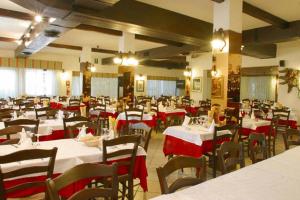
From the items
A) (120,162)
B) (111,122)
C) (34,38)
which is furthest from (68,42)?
(120,162)

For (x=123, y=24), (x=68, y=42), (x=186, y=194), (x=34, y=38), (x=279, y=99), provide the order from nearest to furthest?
(x=186, y=194) → (x=123, y=24) → (x=34, y=38) → (x=279, y=99) → (x=68, y=42)

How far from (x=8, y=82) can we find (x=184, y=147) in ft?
38.2

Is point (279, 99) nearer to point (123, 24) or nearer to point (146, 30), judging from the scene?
point (146, 30)

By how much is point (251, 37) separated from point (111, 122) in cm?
680

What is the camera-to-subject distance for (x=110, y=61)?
51.4ft

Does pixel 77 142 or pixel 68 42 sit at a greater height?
pixel 68 42

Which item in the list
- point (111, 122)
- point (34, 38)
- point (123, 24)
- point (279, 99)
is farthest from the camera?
point (279, 99)

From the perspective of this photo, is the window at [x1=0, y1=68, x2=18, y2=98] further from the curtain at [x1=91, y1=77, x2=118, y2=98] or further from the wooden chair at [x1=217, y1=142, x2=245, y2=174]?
the wooden chair at [x1=217, y1=142, x2=245, y2=174]

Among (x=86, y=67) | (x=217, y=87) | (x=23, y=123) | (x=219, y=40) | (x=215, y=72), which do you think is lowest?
(x=23, y=123)

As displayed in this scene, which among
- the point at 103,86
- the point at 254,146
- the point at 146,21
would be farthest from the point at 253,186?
the point at 103,86

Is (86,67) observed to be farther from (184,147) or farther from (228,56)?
(184,147)

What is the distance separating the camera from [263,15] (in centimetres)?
712

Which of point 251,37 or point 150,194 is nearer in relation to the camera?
point 150,194

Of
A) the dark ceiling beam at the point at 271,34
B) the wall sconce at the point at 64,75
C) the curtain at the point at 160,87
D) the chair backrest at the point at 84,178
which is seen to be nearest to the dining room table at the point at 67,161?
the chair backrest at the point at 84,178
